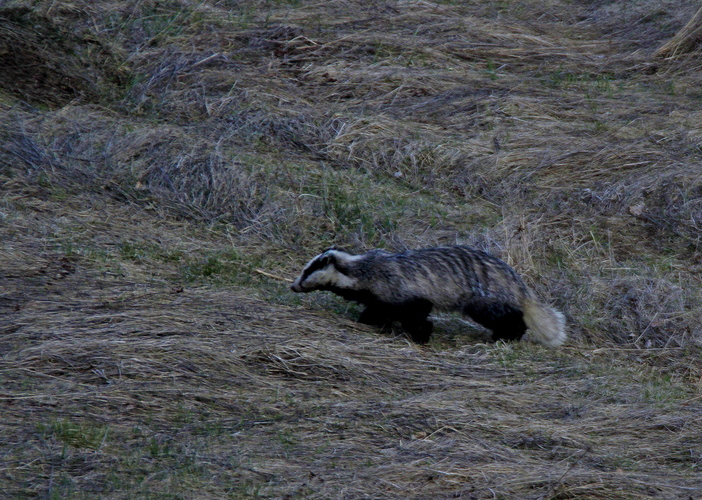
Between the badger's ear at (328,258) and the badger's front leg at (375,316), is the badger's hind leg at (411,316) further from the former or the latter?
the badger's ear at (328,258)

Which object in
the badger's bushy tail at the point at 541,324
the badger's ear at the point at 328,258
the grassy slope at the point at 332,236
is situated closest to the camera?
the grassy slope at the point at 332,236

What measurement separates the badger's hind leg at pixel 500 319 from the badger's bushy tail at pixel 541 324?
0.21 ft

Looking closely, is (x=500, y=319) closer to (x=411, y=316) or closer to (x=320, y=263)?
(x=411, y=316)

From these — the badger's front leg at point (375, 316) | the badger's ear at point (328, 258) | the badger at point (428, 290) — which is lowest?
the badger's front leg at point (375, 316)

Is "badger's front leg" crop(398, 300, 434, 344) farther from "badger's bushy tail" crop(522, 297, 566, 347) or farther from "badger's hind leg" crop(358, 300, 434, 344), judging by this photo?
A: "badger's bushy tail" crop(522, 297, 566, 347)

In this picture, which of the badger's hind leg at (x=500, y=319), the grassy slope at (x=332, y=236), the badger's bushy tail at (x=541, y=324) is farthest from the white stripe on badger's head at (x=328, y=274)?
the badger's bushy tail at (x=541, y=324)

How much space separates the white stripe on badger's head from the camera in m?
7.23

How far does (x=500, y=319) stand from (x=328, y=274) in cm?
145

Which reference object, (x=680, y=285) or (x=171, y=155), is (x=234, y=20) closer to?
(x=171, y=155)

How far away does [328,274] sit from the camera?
7242 mm

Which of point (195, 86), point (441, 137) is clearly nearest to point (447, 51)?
point (441, 137)

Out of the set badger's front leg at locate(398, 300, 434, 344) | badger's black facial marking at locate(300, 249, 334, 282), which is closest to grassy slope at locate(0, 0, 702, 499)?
badger's front leg at locate(398, 300, 434, 344)

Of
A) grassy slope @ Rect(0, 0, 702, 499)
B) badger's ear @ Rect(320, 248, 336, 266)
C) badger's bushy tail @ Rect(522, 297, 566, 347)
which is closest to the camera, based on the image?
grassy slope @ Rect(0, 0, 702, 499)

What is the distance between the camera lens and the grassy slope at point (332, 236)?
16.5ft
